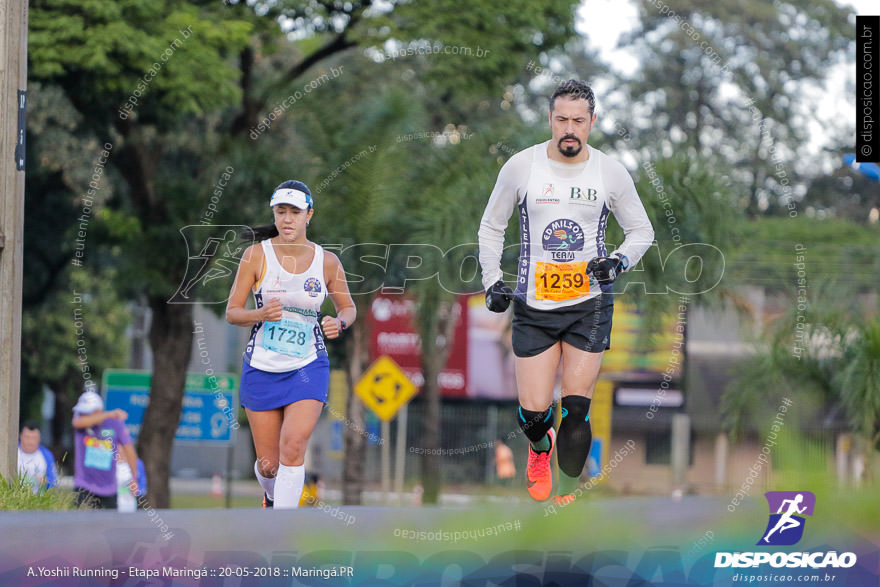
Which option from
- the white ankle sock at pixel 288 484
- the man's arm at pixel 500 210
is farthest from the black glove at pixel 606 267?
the white ankle sock at pixel 288 484

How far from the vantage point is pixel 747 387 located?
10.7 m

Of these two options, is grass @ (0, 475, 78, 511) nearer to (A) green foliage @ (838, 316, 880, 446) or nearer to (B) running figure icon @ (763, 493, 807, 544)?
(B) running figure icon @ (763, 493, 807, 544)

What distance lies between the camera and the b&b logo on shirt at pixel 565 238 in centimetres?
616

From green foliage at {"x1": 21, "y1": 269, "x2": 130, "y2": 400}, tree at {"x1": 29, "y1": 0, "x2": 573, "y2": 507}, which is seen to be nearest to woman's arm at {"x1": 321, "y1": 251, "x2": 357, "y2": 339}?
tree at {"x1": 29, "y1": 0, "x2": 573, "y2": 507}

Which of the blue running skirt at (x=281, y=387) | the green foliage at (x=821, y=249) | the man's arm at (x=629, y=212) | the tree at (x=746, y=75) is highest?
the tree at (x=746, y=75)

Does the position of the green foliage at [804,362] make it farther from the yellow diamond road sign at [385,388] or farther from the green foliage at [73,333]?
the green foliage at [73,333]

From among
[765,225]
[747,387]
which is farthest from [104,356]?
[747,387]

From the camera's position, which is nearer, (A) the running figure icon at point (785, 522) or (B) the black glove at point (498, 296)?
(A) the running figure icon at point (785, 522)

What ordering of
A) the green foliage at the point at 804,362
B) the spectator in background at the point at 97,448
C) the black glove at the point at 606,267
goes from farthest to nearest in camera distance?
the green foliage at the point at 804,362
the spectator in background at the point at 97,448
the black glove at the point at 606,267

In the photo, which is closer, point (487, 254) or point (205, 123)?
point (487, 254)

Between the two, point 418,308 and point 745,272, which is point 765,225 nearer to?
point 745,272

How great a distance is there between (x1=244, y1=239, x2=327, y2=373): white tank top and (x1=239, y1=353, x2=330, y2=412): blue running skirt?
0.03 m

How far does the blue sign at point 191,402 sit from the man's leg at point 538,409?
6.53 m

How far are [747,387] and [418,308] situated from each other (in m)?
3.13
